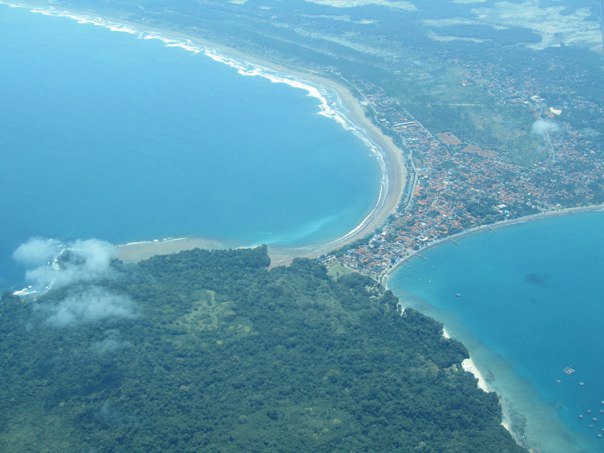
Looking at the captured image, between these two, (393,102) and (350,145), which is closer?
(350,145)

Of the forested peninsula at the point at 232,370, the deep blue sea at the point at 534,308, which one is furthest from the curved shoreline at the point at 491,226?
the forested peninsula at the point at 232,370

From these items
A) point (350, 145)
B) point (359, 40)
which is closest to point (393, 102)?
point (350, 145)

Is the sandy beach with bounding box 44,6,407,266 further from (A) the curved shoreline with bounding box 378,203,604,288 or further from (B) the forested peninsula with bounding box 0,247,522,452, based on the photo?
(B) the forested peninsula with bounding box 0,247,522,452

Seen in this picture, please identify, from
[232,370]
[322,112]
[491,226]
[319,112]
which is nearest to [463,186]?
[491,226]

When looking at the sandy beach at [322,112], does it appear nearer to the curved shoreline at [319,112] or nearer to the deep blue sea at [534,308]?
the curved shoreline at [319,112]

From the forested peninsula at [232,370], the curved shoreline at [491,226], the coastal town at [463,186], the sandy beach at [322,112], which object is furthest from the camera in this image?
the coastal town at [463,186]

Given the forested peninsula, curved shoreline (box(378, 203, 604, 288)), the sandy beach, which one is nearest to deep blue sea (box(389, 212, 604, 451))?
curved shoreline (box(378, 203, 604, 288))

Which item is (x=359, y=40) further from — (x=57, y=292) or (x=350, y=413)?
(x=350, y=413)
